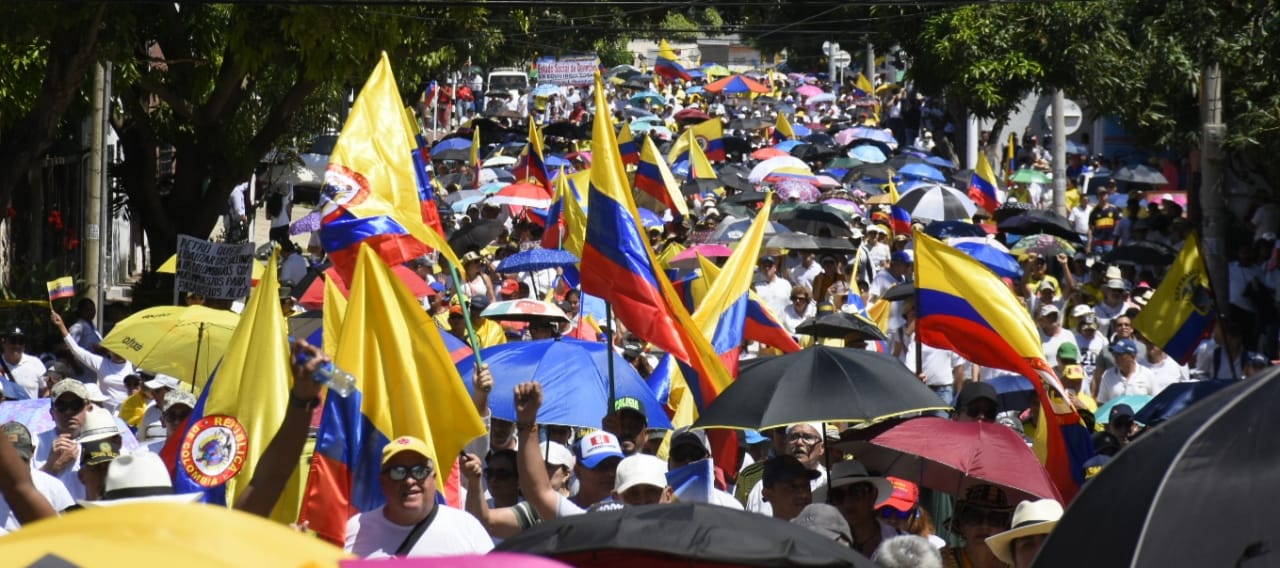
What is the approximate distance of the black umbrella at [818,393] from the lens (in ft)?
26.2

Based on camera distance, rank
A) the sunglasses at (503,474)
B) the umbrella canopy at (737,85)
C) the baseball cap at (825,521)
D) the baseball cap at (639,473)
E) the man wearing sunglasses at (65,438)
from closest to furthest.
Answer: the baseball cap at (825,521)
the baseball cap at (639,473)
the sunglasses at (503,474)
the man wearing sunglasses at (65,438)
the umbrella canopy at (737,85)

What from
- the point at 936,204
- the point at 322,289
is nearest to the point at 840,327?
the point at 322,289

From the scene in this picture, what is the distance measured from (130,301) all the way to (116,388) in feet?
29.4

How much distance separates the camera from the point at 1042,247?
17.8m

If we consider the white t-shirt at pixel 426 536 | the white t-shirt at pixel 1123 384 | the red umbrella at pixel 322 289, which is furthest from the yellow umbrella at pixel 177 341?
the white t-shirt at pixel 1123 384

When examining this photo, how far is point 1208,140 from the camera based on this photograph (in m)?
15.4

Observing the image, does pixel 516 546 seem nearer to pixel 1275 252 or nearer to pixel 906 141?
pixel 1275 252

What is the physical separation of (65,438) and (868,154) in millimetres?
26627

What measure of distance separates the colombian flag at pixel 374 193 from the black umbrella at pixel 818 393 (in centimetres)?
156

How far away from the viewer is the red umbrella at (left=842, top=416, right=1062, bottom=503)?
23.7 ft

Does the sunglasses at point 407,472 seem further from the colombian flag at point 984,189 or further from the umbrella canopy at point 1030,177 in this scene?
the umbrella canopy at point 1030,177

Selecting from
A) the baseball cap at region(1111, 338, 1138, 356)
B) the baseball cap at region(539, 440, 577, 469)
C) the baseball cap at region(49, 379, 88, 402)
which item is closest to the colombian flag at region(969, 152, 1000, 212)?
the baseball cap at region(1111, 338, 1138, 356)

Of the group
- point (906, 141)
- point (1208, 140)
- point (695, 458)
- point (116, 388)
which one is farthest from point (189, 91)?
point (906, 141)

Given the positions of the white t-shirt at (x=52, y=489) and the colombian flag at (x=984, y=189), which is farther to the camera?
the colombian flag at (x=984, y=189)
